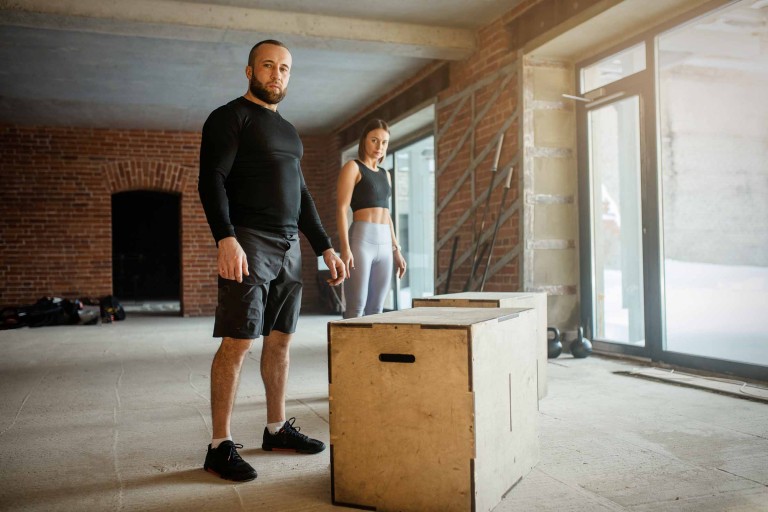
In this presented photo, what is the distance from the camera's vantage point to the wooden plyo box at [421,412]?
1822 millimetres

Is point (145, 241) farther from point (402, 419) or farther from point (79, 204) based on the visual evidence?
point (402, 419)

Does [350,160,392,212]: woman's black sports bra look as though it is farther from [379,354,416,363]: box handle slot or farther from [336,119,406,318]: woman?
[379,354,416,363]: box handle slot

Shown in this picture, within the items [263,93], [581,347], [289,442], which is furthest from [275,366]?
[581,347]

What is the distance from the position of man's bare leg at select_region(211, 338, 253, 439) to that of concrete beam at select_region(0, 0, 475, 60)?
386 centimetres

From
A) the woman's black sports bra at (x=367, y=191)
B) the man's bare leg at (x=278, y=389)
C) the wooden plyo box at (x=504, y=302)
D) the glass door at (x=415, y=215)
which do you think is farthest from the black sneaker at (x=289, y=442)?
the glass door at (x=415, y=215)

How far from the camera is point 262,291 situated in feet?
7.77

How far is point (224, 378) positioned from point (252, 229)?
53 centimetres

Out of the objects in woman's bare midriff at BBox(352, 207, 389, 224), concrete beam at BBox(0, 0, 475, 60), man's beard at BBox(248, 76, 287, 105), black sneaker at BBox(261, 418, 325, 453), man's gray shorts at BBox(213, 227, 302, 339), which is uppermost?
concrete beam at BBox(0, 0, 475, 60)

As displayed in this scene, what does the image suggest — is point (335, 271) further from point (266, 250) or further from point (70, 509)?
point (70, 509)

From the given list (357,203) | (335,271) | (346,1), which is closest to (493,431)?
(335,271)

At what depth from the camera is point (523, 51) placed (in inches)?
210

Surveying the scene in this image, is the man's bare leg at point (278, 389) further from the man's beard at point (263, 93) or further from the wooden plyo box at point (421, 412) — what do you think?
the man's beard at point (263, 93)

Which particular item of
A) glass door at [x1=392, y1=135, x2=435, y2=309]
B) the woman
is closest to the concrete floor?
the woman

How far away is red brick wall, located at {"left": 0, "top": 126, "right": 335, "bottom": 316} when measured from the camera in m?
9.79
